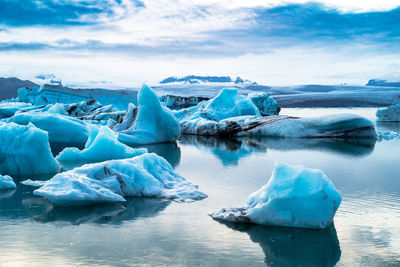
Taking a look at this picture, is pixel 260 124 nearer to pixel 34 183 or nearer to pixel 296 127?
pixel 296 127

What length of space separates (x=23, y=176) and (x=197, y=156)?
348 cm

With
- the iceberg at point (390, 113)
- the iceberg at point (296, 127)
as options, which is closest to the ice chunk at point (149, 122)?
the iceberg at point (296, 127)

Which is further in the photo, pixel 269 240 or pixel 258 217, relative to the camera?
pixel 258 217

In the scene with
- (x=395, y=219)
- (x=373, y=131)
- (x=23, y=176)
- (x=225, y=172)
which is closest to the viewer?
(x=395, y=219)

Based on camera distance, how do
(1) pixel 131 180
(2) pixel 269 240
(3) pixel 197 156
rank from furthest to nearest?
(3) pixel 197 156 < (1) pixel 131 180 < (2) pixel 269 240

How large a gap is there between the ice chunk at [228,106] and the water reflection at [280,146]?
3.27 meters

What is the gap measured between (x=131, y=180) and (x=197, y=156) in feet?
12.4

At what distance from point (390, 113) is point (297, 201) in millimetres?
18318

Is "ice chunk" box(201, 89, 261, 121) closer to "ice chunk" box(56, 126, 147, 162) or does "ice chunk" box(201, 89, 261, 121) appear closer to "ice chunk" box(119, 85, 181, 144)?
"ice chunk" box(119, 85, 181, 144)

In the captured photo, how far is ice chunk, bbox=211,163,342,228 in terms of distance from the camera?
3.24 m

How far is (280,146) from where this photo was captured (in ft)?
32.1

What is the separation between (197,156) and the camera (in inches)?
321

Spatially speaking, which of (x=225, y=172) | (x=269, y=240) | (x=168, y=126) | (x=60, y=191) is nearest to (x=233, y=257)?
(x=269, y=240)

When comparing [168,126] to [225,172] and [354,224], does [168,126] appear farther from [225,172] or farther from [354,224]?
[354,224]
